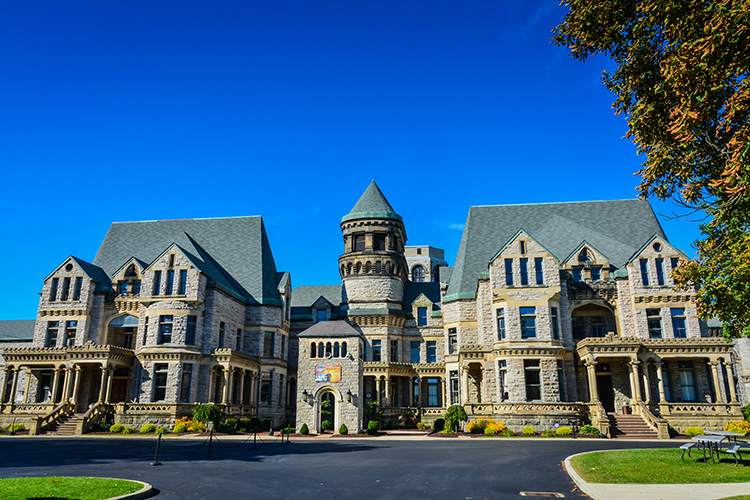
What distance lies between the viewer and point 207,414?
37.7 metres

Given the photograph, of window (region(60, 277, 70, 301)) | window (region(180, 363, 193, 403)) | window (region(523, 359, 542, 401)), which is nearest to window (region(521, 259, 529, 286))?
window (region(523, 359, 542, 401))

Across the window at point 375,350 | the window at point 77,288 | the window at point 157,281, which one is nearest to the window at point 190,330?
the window at point 157,281

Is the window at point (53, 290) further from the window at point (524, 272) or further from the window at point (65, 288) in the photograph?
the window at point (524, 272)

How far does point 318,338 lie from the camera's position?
36594 mm

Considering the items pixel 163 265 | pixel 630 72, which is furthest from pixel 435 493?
pixel 163 265

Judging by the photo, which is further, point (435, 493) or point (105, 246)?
point (105, 246)

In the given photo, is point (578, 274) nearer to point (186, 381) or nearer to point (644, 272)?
point (644, 272)

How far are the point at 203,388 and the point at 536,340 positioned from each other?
82.9ft

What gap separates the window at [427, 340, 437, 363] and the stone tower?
449 cm

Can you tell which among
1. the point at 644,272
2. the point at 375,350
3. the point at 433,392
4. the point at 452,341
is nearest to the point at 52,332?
the point at 375,350

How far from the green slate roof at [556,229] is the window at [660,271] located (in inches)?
117

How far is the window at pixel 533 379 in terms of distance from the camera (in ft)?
125

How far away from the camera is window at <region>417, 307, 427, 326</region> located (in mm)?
53281

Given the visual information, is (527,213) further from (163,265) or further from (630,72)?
(630,72)
